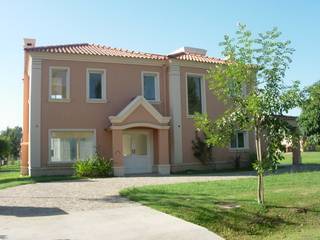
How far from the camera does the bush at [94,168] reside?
2233 cm

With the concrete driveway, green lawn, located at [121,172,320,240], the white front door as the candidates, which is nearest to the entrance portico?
the white front door

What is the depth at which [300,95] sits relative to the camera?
35.9ft

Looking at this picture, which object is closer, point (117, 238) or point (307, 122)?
point (117, 238)

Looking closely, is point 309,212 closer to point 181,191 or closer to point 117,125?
point 181,191

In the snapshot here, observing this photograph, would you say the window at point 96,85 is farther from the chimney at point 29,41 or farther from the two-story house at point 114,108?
the chimney at point 29,41

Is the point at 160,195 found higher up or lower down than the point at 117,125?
lower down

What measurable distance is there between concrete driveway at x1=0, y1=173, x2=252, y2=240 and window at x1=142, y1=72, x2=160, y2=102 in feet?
43.1

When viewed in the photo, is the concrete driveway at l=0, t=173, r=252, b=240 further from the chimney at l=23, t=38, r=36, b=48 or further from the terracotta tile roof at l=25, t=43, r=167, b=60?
the chimney at l=23, t=38, r=36, b=48

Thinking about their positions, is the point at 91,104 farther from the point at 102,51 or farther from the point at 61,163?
the point at 61,163

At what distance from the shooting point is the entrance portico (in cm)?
2366

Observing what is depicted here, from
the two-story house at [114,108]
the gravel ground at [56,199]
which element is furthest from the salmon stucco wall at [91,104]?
the gravel ground at [56,199]

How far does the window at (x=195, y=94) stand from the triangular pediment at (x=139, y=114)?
2.62 meters

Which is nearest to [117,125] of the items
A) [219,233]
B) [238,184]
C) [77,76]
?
[77,76]

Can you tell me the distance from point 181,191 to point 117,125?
10.2 m
